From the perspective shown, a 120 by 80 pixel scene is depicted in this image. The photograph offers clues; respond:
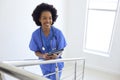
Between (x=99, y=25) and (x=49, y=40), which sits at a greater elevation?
(x=49, y=40)

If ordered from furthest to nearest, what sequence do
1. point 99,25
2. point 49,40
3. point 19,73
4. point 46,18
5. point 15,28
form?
point 99,25, point 15,28, point 49,40, point 46,18, point 19,73

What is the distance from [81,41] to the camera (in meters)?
3.63

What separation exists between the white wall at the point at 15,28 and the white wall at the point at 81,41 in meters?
1.09

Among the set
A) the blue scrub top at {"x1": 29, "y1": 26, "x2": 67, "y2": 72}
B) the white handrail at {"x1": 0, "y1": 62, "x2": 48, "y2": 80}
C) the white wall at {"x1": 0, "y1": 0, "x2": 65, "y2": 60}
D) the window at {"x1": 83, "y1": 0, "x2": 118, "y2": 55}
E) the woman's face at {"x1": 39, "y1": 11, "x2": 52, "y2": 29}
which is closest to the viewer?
the white handrail at {"x1": 0, "y1": 62, "x2": 48, "y2": 80}

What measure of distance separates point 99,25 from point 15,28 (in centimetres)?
190

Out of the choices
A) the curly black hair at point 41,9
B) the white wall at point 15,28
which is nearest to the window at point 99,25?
the white wall at point 15,28

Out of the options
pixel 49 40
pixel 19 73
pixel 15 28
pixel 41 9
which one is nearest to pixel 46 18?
pixel 41 9

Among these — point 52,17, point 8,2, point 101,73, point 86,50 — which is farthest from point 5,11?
point 101,73

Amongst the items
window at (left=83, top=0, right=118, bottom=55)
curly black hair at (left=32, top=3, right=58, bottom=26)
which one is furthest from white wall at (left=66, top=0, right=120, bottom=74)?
curly black hair at (left=32, top=3, right=58, bottom=26)

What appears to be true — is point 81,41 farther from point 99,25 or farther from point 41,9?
point 41,9

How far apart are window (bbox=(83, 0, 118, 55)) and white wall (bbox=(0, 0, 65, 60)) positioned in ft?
4.44

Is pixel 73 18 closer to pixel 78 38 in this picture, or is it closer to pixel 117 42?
pixel 78 38

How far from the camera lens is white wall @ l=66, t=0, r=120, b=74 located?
3.33 meters

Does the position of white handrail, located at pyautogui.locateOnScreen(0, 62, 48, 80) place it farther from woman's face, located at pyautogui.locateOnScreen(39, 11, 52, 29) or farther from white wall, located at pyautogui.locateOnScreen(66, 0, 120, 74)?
white wall, located at pyautogui.locateOnScreen(66, 0, 120, 74)
